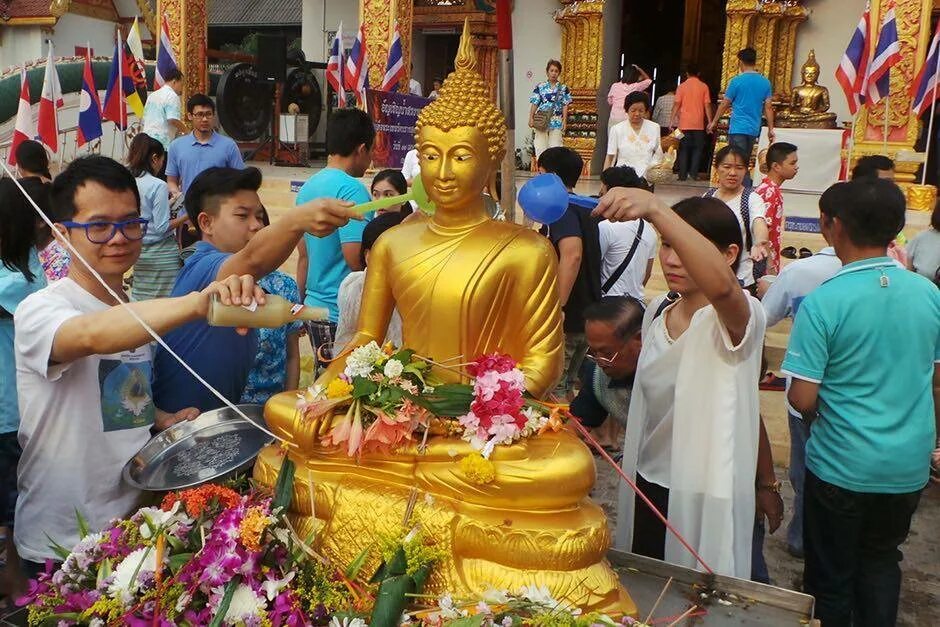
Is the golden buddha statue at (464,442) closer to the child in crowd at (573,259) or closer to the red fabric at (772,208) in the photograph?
the child in crowd at (573,259)

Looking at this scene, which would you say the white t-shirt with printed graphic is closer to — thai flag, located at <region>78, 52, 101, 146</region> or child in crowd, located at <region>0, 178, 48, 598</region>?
child in crowd, located at <region>0, 178, 48, 598</region>

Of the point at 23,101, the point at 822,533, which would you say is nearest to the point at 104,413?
the point at 822,533

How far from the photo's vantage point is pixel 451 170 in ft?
6.68

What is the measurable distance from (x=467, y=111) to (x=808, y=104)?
9.00 m

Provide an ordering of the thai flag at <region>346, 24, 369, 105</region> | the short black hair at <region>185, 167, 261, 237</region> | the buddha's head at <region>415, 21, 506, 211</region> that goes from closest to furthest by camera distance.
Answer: the buddha's head at <region>415, 21, 506, 211</region> → the short black hair at <region>185, 167, 261, 237</region> → the thai flag at <region>346, 24, 369, 105</region>

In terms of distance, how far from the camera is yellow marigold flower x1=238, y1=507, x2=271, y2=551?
1616mm

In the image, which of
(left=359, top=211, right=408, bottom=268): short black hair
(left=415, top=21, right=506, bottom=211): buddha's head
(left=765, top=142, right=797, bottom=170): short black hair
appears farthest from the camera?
(left=765, top=142, right=797, bottom=170): short black hair

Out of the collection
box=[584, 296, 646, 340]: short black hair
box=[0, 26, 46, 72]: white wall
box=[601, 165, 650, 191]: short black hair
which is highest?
box=[0, 26, 46, 72]: white wall

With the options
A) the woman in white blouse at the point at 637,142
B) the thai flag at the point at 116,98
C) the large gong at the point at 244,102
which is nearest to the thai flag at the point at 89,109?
the thai flag at the point at 116,98

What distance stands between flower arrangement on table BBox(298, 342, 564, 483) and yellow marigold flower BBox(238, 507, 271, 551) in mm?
272

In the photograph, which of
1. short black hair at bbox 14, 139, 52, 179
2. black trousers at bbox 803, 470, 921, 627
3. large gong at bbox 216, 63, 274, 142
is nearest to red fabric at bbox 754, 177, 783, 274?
black trousers at bbox 803, 470, 921, 627

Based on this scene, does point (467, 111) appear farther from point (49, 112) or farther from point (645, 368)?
point (49, 112)

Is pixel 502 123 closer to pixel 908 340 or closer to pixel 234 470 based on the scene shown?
pixel 234 470

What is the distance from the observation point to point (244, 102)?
14.1 m
